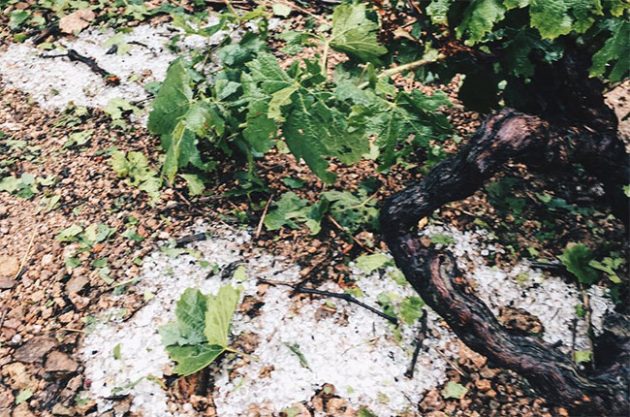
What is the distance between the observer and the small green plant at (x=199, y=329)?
72.4 inches

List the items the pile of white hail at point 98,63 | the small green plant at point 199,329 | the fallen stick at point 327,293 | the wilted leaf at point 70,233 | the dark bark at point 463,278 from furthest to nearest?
the pile of white hail at point 98,63
the wilted leaf at point 70,233
the fallen stick at point 327,293
the small green plant at point 199,329
the dark bark at point 463,278

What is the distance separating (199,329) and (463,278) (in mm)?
867

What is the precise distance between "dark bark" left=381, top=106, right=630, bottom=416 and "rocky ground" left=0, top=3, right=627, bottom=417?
113mm

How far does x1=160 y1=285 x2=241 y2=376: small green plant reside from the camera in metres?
1.84

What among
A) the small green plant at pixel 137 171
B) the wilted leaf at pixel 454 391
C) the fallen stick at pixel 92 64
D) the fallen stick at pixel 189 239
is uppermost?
the fallen stick at pixel 92 64

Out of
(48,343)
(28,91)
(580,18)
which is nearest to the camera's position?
(580,18)

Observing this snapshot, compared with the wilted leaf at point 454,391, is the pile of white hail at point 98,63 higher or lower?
higher

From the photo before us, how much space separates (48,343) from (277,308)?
2.45 ft

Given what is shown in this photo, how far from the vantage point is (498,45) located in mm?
2174

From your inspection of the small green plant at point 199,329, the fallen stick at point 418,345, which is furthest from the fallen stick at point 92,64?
the fallen stick at point 418,345

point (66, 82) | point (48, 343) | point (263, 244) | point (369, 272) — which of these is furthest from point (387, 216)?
point (66, 82)

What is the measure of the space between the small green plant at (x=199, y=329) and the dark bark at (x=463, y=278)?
0.63m

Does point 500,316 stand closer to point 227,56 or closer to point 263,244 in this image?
point 263,244

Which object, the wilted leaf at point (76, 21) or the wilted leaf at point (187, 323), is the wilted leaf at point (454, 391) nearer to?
the wilted leaf at point (187, 323)
